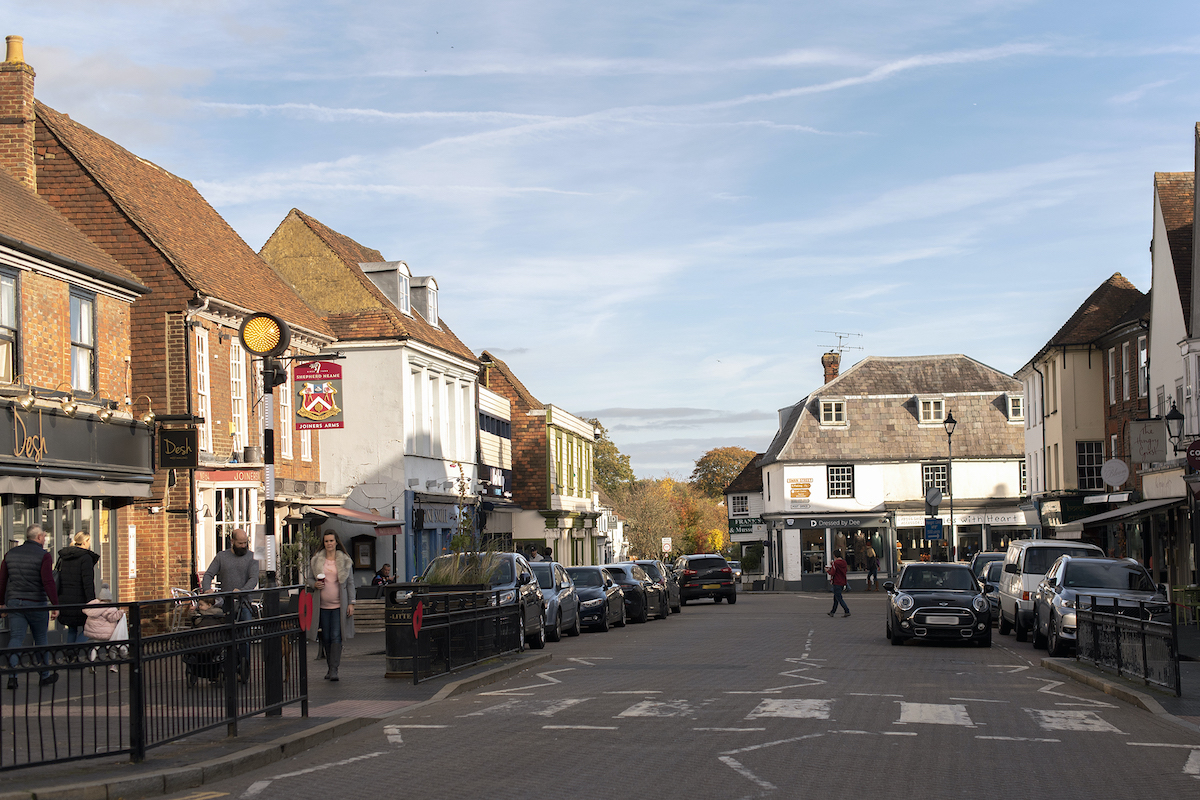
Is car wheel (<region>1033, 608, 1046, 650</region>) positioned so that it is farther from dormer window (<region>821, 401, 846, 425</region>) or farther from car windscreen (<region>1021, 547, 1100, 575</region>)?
dormer window (<region>821, 401, 846, 425</region>)

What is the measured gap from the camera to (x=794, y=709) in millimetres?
13250

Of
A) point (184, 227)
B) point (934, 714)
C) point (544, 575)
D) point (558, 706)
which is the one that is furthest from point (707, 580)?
point (934, 714)

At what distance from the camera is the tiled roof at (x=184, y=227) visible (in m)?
26.6

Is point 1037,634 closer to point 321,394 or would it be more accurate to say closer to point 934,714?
point 934,714

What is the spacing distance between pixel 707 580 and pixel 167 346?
25461 mm

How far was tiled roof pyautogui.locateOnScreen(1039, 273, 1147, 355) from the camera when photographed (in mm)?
47031

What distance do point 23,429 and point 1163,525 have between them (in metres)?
30.8

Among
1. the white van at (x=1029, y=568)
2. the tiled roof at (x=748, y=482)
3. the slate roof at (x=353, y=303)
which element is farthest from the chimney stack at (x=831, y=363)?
the white van at (x=1029, y=568)

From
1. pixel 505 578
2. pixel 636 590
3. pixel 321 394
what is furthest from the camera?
pixel 636 590

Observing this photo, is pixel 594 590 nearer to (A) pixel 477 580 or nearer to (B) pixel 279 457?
(B) pixel 279 457

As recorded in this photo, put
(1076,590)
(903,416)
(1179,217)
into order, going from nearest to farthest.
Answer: (1076,590) → (1179,217) → (903,416)

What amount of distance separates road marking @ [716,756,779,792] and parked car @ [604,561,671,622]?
73.8 feet

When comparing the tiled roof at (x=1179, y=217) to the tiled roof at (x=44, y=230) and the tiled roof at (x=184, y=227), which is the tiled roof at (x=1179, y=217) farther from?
the tiled roof at (x=44, y=230)

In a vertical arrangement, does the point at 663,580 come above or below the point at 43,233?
below
